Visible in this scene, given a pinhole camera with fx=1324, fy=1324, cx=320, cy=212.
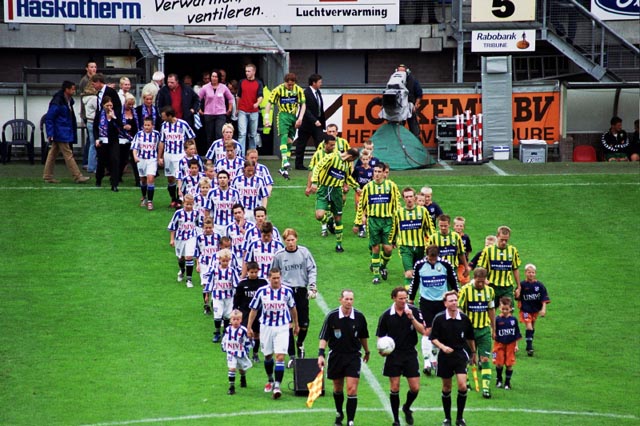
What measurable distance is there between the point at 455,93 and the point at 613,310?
39.4 ft

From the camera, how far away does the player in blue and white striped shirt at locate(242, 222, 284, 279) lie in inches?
783

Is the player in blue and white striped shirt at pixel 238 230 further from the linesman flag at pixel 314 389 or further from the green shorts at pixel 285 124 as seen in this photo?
the green shorts at pixel 285 124

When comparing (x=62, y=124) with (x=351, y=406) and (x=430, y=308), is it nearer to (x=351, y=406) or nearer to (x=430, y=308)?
(x=430, y=308)

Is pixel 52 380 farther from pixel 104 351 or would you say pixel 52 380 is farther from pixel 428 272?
pixel 428 272

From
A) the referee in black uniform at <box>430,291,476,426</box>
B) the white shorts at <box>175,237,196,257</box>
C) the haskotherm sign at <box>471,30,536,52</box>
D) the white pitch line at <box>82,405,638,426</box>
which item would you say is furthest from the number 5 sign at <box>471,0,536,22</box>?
the referee in black uniform at <box>430,291,476,426</box>

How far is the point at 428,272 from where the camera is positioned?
19.1m

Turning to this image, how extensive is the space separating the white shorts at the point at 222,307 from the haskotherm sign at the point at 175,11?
16.3 meters

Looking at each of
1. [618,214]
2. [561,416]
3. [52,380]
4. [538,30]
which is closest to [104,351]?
[52,380]

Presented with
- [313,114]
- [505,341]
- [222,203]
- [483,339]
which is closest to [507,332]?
[505,341]

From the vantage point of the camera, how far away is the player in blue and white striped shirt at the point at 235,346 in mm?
18016

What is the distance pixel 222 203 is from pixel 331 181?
2.64m

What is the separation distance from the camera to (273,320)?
18172 millimetres

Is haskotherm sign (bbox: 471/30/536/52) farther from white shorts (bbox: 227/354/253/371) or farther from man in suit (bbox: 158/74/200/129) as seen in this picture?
white shorts (bbox: 227/354/253/371)

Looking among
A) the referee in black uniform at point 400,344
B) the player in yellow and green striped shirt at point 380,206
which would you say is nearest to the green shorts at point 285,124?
the player in yellow and green striped shirt at point 380,206
